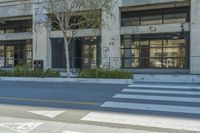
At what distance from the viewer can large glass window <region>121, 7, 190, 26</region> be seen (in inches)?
845

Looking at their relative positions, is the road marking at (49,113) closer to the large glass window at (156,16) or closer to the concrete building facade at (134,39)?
the concrete building facade at (134,39)

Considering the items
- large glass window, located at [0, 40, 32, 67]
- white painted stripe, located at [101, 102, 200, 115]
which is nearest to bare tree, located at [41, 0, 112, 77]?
large glass window, located at [0, 40, 32, 67]

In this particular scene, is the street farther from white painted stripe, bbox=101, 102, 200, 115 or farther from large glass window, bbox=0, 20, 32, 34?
large glass window, bbox=0, 20, 32, 34

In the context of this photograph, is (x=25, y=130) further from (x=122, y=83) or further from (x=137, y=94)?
(x=122, y=83)

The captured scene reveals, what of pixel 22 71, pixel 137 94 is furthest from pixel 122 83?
pixel 22 71

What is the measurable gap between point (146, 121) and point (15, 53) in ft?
75.1

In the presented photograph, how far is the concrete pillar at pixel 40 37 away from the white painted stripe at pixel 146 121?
17010 millimetres

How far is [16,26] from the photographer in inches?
1133

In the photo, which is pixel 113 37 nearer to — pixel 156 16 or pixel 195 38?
pixel 156 16

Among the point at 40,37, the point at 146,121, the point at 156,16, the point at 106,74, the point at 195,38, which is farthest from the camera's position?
the point at 40,37

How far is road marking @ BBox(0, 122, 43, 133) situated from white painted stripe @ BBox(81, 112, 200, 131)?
132 cm

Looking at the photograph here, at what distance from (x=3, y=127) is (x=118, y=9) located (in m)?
16.3

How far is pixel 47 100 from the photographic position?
1070 centimetres

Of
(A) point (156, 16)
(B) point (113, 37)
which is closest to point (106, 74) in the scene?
(B) point (113, 37)
